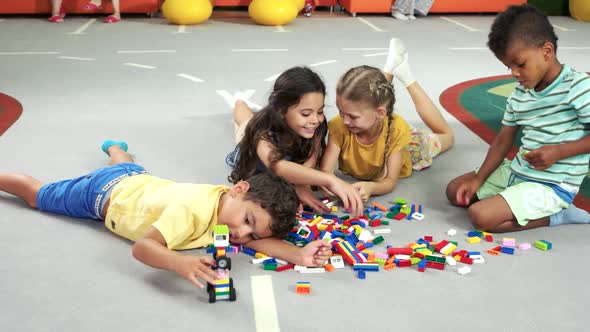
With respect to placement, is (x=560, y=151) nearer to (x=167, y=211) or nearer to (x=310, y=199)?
(x=310, y=199)

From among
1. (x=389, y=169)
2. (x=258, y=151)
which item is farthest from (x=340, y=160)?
(x=258, y=151)

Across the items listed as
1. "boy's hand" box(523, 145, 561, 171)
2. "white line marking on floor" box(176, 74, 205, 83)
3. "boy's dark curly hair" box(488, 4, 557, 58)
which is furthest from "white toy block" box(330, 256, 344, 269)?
"white line marking on floor" box(176, 74, 205, 83)

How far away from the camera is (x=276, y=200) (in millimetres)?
2307

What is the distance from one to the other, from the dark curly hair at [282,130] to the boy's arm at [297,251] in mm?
531

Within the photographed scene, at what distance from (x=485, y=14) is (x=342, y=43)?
3.04 meters

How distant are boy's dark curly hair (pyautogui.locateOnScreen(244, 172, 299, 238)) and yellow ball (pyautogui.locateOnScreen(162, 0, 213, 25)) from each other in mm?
5257

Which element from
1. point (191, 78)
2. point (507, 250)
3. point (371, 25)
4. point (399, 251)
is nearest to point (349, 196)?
point (399, 251)

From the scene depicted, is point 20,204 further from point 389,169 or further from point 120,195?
point 389,169

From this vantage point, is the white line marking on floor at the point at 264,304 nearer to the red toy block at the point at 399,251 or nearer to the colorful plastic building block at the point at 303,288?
the colorful plastic building block at the point at 303,288

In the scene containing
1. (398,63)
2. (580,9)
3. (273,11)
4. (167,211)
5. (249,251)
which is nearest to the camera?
(167,211)

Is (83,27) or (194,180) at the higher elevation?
(83,27)

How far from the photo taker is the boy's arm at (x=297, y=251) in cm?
230

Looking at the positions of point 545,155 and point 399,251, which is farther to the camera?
point 545,155

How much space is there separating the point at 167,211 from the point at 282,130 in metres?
0.83
